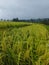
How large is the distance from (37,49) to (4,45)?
14.6 inches

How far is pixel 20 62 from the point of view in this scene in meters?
1.86

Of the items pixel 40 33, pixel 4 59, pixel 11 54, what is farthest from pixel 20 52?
pixel 40 33

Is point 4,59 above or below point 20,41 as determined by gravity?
below

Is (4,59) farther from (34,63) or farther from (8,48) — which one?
(34,63)

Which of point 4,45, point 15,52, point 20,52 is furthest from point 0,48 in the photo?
point 20,52

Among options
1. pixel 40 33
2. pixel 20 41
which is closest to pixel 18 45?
pixel 20 41

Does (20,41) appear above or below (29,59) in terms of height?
above

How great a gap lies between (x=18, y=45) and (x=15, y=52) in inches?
3.4

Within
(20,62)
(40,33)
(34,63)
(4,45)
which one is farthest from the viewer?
(40,33)

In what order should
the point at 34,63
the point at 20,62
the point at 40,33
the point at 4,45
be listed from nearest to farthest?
the point at 34,63, the point at 20,62, the point at 4,45, the point at 40,33

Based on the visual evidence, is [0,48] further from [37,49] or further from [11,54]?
[37,49]

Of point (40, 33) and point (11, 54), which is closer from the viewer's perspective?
point (11, 54)

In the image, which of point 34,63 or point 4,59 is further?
point 4,59

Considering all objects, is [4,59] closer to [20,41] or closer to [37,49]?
[20,41]
